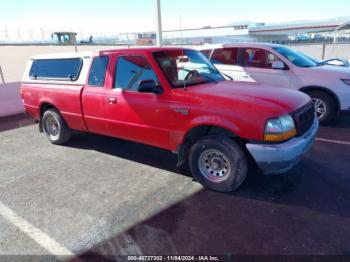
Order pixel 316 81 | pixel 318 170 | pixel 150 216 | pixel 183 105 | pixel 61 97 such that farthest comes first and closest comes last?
pixel 316 81 → pixel 61 97 → pixel 318 170 → pixel 183 105 → pixel 150 216

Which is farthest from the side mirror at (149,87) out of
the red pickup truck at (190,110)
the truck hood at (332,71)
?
the truck hood at (332,71)

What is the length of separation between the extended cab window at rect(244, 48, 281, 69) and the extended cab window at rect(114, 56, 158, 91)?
386cm

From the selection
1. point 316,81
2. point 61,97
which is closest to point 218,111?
point 61,97

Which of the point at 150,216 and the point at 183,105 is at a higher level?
the point at 183,105

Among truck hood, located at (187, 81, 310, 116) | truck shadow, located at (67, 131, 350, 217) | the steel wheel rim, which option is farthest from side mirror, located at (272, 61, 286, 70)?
the steel wheel rim

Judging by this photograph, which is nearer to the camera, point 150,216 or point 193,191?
point 150,216

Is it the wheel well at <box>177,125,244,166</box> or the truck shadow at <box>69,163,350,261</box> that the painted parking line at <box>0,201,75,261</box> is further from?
the wheel well at <box>177,125,244,166</box>

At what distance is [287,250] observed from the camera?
2826 millimetres

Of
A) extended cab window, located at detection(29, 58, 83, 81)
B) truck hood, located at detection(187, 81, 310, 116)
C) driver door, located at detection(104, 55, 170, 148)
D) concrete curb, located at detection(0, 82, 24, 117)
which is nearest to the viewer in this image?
truck hood, located at detection(187, 81, 310, 116)

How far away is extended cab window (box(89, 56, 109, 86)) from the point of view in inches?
191

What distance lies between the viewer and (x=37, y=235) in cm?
314

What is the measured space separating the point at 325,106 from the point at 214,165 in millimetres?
4144

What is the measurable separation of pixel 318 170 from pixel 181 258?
A: 281 cm

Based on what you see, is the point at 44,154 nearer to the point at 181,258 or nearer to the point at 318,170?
the point at 181,258
